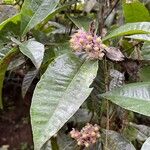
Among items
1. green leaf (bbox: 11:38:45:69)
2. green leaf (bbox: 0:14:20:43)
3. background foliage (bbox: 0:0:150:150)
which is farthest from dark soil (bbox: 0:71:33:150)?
green leaf (bbox: 11:38:45:69)

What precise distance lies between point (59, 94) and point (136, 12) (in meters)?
0.32

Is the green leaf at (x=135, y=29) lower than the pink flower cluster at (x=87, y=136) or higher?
higher

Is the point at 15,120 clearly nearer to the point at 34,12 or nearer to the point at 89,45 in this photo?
the point at 34,12

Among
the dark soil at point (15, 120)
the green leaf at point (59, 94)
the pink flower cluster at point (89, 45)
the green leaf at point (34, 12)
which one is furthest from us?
the dark soil at point (15, 120)

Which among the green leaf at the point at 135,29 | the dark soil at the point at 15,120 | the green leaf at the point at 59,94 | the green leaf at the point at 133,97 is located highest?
the green leaf at the point at 135,29

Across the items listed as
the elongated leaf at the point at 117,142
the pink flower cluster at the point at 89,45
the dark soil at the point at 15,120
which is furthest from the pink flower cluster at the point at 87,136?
the dark soil at the point at 15,120

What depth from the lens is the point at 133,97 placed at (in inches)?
29.4

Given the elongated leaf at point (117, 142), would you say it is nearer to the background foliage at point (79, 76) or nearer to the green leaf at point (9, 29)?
Answer: the background foliage at point (79, 76)

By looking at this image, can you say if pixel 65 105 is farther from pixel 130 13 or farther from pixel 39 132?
pixel 130 13

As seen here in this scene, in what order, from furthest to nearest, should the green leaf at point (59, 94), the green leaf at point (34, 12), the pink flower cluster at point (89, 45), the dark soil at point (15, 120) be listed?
→ the dark soil at point (15, 120) < the green leaf at point (34, 12) < the pink flower cluster at point (89, 45) < the green leaf at point (59, 94)

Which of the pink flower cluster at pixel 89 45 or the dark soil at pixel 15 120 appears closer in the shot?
the pink flower cluster at pixel 89 45

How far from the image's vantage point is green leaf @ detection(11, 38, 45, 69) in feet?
2.39

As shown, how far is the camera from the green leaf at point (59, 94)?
67 centimetres

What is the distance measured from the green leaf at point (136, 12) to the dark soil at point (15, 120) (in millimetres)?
2359
